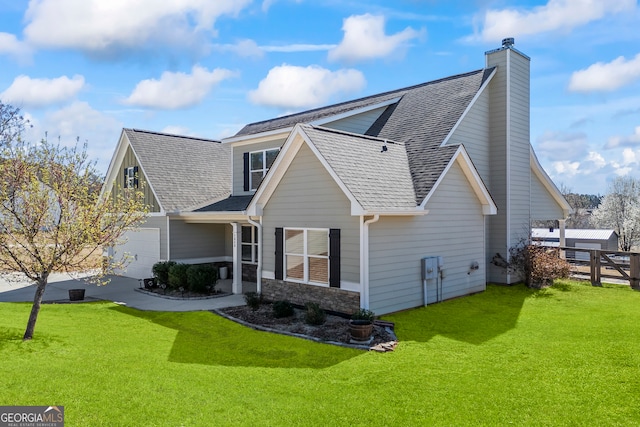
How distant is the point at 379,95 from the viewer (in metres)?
21.2

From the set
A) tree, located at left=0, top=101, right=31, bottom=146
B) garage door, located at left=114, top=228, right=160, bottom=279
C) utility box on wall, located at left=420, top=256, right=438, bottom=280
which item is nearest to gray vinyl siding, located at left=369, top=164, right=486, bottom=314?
utility box on wall, located at left=420, top=256, right=438, bottom=280

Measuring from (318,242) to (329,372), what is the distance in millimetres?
5100

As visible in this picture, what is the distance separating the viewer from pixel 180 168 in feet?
68.5

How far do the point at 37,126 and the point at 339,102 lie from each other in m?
24.2

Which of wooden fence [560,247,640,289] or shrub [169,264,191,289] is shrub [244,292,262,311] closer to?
shrub [169,264,191,289]

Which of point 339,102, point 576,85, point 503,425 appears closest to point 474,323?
point 503,425

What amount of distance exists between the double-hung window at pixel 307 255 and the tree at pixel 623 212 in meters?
46.8

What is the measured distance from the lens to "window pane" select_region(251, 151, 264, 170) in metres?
18.0

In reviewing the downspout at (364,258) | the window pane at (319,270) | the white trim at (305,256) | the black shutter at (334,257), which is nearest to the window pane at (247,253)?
the white trim at (305,256)

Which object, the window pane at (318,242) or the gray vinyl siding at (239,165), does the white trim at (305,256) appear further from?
the gray vinyl siding at (239,165)

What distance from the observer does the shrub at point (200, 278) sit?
15.4 metres

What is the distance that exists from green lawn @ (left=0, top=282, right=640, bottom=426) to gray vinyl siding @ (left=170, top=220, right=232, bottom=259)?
21.3 feet

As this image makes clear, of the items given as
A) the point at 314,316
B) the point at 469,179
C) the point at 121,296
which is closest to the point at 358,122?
the point at 469,179

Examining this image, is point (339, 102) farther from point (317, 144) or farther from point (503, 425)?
point (503, 425)
